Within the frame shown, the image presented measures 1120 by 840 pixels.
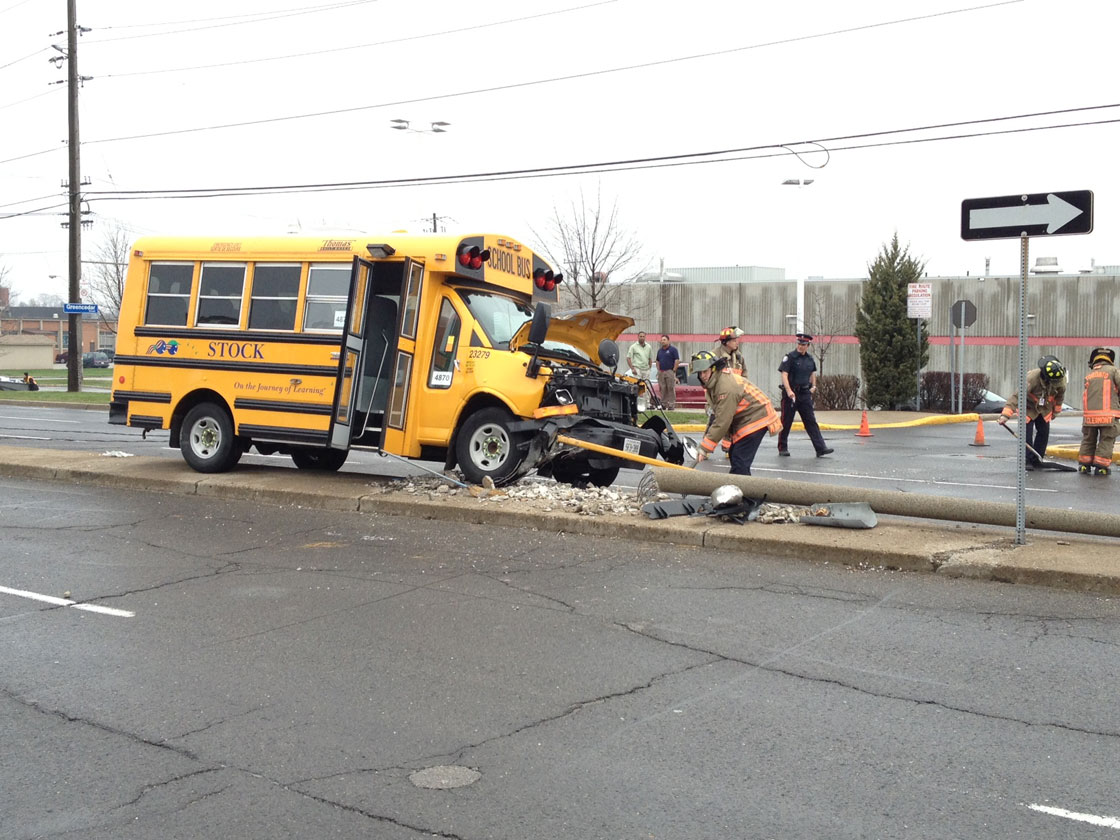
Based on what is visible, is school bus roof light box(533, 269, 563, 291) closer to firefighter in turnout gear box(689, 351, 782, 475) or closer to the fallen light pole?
firefighter in turnout gear box(689, 351, 782, 475)

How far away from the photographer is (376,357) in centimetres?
1309

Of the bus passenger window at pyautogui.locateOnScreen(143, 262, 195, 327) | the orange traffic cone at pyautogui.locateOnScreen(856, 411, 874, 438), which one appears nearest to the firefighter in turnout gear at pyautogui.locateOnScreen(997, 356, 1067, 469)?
the orange traffic cone at pyautogui.locateOnScreen(856, 411, 874, 438)

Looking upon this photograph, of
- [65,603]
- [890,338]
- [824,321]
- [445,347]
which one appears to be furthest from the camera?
[824,321]

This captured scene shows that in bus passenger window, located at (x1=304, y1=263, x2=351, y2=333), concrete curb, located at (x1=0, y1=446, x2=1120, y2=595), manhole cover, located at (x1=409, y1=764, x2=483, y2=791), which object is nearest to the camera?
manhole cover, located at (x1=409, y1=764, x2=483, y2=791)

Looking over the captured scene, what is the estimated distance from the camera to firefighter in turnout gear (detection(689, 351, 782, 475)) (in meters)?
10.5

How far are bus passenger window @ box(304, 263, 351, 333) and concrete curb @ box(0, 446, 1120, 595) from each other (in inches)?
69.9

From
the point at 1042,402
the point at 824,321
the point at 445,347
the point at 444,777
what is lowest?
the point at 444,777

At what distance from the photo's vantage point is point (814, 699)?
5422 millimetres

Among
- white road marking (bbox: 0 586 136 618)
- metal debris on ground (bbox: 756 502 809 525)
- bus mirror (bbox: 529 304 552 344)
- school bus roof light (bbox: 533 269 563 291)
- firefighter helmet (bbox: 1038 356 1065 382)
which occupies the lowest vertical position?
white road marking (bbox: 0 586 136 618)

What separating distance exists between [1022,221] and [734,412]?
3307mm

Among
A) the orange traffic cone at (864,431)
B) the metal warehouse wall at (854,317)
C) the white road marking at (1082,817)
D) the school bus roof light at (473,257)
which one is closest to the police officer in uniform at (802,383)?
the orange traffic cone at (864,431)

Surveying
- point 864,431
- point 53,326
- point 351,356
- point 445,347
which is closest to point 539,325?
point 445,347

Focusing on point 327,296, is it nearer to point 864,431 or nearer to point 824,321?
point 864,431

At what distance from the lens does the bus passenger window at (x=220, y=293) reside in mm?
12727
